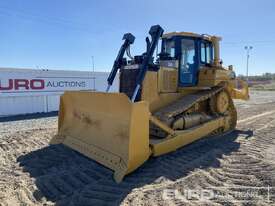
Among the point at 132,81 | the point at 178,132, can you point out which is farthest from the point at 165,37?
the point at 178,132

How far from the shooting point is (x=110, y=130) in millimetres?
5070

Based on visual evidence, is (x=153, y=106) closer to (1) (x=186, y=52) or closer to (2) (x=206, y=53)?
(1) (x=186, y=52)

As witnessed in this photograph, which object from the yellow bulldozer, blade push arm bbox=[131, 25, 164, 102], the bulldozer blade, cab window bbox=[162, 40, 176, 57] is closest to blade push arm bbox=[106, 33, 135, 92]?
the yellow bulldozer

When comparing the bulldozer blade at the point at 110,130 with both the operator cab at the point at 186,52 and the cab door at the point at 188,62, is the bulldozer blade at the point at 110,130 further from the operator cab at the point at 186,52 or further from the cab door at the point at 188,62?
the cab door at the point at 188,62

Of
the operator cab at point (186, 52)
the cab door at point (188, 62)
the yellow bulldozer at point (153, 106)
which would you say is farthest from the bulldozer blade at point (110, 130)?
the cab door at point (188, 62)

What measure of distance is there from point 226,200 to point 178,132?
2.28 meters

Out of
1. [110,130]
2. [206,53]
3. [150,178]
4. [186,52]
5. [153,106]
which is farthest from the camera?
[206,53]

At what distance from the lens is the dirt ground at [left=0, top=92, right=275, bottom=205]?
362 centimetres

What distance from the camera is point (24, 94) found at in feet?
41.4

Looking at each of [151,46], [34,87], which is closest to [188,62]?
[151,46]

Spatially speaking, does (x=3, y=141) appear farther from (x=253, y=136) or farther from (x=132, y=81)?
(x=253, y=136)

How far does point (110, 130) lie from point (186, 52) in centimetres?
327

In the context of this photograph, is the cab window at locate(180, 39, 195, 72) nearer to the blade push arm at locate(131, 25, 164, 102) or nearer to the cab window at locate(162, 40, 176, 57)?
the cab window at locate(162, 40, 176, 57)

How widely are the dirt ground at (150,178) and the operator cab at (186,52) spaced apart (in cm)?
187
